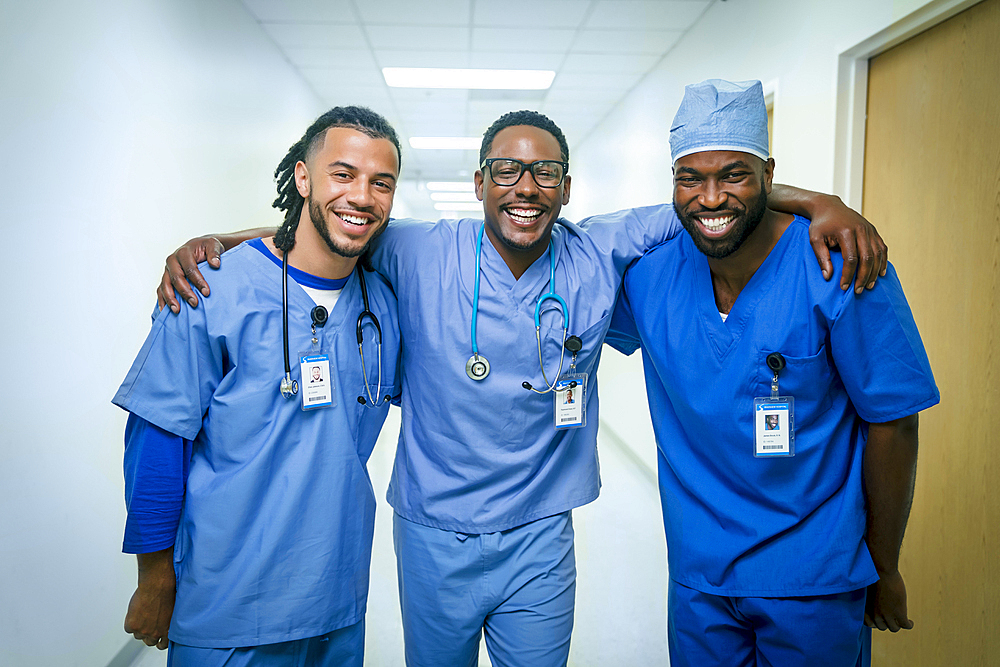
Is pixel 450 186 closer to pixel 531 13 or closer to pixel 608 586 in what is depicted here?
pixel 531 13

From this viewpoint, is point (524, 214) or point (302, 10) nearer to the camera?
point (524, 214)

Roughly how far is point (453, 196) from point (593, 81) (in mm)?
4929

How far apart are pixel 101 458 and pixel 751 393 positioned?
5.89 ft

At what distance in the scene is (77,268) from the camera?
5.53ft

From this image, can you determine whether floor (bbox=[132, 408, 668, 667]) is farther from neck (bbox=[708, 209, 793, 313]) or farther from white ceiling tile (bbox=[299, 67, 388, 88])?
white ceiling tile (bbox=[299, 67, 388, 88])

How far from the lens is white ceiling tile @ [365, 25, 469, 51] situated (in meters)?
3.23

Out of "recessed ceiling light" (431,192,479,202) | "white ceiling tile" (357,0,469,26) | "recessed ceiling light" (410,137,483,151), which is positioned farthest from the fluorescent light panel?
"recessed ceiling light" (431,192,479,202)

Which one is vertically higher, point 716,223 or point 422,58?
point 422,58

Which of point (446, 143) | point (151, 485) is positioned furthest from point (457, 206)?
point (151, 485)

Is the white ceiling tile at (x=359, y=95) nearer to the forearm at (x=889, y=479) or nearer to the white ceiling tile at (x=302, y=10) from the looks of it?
the white ceiling tile at (x=302, y=10)

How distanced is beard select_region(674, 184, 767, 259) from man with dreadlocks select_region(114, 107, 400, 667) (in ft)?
1.93

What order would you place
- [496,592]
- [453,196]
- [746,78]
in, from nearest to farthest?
[496,592] < [746,78] < [453,196]

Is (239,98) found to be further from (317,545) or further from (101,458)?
(317,545)

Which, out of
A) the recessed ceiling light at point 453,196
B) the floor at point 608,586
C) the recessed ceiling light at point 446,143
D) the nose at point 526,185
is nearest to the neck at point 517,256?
the nose at point 526,185
